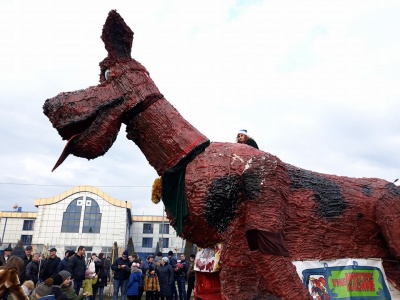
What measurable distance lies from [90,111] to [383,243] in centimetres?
237

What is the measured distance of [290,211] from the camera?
266 cm

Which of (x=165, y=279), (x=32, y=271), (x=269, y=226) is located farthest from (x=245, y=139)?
(x=32, y=271)

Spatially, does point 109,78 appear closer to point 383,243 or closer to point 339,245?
point 339,245

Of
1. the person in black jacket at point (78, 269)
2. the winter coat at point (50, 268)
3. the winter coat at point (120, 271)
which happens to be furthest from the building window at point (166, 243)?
the winter coat at point (50, 268)

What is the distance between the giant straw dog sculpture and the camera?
234cm

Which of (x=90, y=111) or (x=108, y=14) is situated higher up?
(x=108, y=14)

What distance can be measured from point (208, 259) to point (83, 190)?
3287 centimetres

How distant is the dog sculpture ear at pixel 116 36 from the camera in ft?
8.71

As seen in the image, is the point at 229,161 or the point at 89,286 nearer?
the point at 229,161

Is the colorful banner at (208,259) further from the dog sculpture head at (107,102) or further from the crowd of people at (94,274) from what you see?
the crowd of people at (94,274)

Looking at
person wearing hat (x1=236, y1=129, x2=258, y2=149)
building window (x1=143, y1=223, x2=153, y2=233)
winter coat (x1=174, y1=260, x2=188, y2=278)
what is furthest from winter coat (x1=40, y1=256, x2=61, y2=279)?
building window (x1=143, y1=223, x2=153, y2=233)

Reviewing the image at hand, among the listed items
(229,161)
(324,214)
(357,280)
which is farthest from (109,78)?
(357,280)

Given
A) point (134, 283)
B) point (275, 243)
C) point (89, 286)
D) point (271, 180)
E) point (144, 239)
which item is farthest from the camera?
point (144, 239)

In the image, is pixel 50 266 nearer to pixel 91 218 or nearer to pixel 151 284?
pixel 151 284
